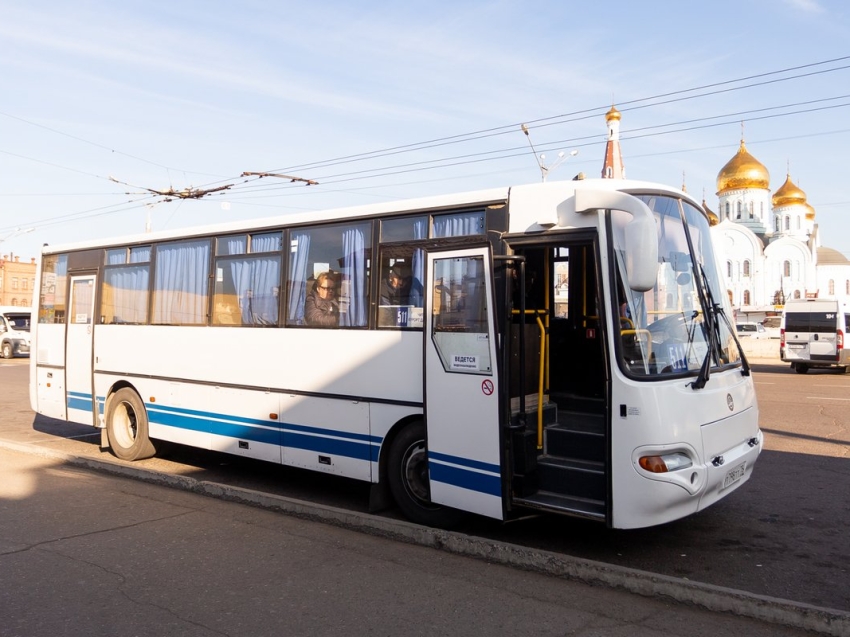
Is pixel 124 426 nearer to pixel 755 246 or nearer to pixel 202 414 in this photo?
pixel 202 414

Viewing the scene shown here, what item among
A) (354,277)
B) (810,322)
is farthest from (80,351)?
(810,322)

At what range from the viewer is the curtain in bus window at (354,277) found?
756 cm

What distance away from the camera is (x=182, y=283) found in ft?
31.8

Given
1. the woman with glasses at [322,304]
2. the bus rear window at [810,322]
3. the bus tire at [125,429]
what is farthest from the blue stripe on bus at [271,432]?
the bus rear window at [810,322]

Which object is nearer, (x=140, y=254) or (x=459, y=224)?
(x=459, y=224)

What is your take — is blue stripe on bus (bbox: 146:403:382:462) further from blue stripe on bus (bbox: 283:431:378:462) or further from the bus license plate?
the bus license plate

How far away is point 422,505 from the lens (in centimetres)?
698

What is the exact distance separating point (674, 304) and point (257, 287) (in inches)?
182

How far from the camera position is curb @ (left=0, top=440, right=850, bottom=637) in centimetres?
464

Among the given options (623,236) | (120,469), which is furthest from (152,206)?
(623,236)

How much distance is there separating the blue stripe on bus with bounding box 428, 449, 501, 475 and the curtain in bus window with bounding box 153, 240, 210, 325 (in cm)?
395

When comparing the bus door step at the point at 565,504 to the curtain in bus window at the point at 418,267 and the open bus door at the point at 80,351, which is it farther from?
the open bus door at the point at 80,351

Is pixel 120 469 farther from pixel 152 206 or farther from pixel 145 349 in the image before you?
pixel 152 206

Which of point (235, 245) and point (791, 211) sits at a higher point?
point (791, 211)
